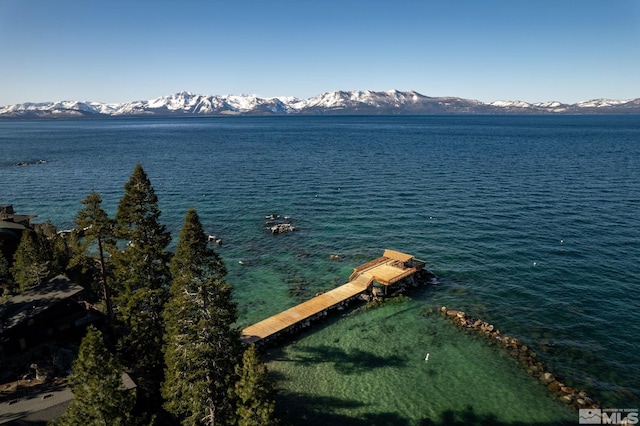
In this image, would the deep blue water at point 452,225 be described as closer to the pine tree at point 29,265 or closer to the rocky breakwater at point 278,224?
the rocky breakwater at point 278,224

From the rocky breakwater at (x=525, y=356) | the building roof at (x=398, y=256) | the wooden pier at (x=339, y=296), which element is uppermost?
the building roof at (x=398, y=256)

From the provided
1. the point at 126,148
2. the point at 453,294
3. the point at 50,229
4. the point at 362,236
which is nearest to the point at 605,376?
the point at 453,294

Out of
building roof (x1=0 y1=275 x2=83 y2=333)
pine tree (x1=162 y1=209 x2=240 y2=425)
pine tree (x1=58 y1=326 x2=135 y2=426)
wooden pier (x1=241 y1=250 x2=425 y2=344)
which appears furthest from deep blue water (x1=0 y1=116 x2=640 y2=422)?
pine tree (x1=58 y1=326 x2=135 y2=426)

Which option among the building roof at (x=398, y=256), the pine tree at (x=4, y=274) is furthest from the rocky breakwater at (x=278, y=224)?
the pine tree at (x=4, y=274)

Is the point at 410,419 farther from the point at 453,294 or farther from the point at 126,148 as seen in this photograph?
the point at 126,148

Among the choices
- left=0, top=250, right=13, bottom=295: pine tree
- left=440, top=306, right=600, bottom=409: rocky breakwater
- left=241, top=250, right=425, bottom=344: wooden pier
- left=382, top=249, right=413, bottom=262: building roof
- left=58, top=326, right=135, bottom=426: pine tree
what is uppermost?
left=58, top=326, right=135, bottom=426: pine tree

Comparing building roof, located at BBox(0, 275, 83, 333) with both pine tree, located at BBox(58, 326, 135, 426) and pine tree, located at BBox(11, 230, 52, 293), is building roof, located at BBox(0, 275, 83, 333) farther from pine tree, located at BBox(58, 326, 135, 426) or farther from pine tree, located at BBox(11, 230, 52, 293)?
pine tree, located at BBox(58, 326, 135, 426)

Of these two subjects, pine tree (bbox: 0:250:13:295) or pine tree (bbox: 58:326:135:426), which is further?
pine tree (bbox: 0:250:13:295)

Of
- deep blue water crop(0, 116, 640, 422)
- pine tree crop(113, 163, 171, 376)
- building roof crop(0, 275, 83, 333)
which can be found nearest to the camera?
pine tree crop(113, 163, 171, 376)
